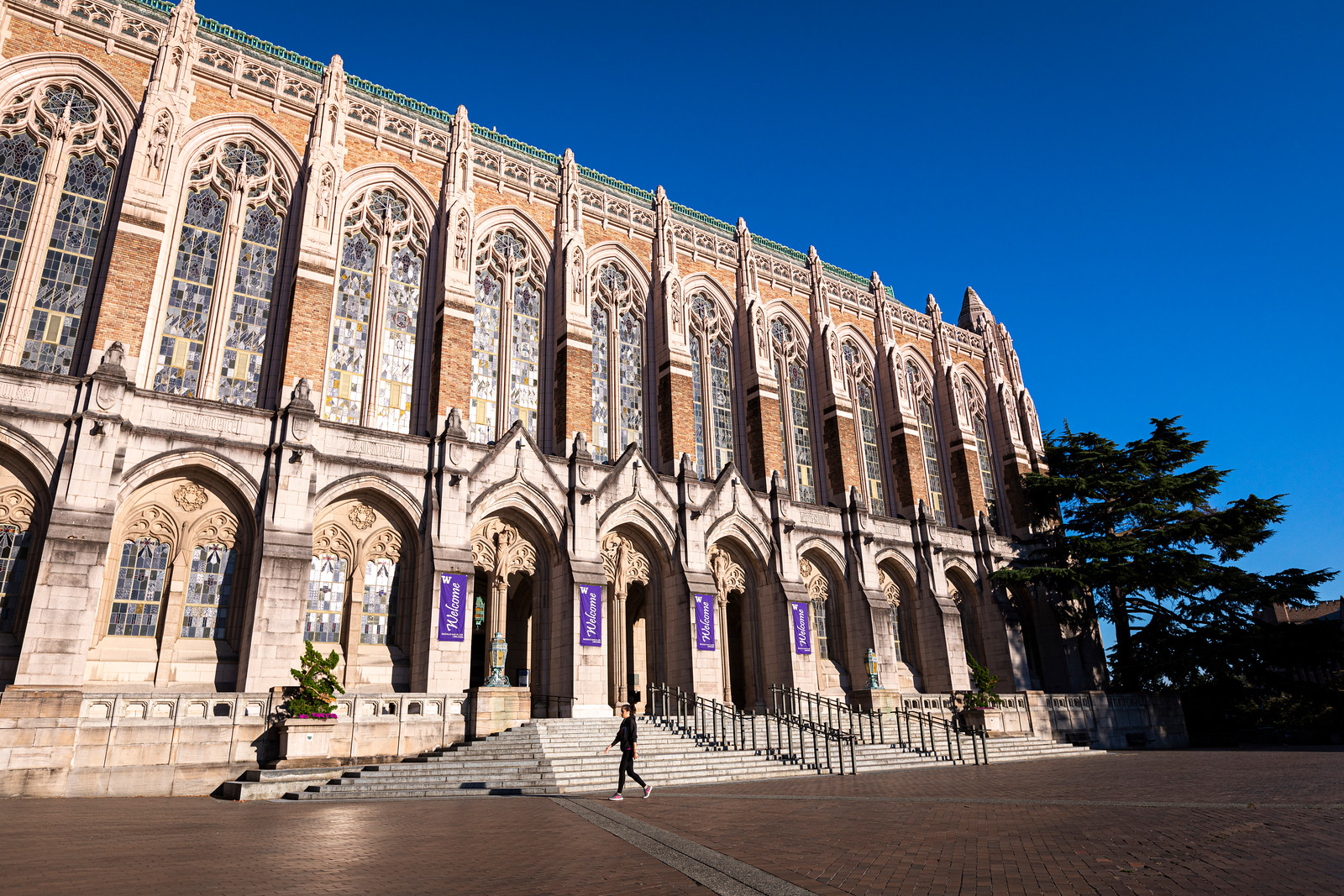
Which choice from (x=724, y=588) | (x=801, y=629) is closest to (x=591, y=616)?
(x=724, y=588)

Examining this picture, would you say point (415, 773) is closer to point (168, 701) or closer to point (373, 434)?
point (168, 701)

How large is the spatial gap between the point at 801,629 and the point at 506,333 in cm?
1468

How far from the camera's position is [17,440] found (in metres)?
17.9

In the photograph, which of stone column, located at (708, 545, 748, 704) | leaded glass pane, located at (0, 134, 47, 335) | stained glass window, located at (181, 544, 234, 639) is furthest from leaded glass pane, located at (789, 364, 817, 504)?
leaded glass pane, located at (0, 134, 47, 335)

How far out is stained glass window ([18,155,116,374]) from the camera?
2080cm

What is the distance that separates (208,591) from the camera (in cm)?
1973

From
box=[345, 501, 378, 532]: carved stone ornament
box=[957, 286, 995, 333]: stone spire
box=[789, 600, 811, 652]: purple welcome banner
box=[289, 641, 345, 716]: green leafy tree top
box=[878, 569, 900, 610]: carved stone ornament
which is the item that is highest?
box=[957, 286, 995, 333]: stone spire

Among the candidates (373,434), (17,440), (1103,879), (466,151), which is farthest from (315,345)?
(1103,879)

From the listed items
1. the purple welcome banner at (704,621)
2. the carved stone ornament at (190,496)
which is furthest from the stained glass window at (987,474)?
the carved stone ornament at (190,496)

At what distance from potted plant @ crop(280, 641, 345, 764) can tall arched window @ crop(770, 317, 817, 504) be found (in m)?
20.4

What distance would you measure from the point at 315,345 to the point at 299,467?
4609 millimetres

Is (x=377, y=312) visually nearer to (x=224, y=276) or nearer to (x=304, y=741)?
(x=224, y=276)

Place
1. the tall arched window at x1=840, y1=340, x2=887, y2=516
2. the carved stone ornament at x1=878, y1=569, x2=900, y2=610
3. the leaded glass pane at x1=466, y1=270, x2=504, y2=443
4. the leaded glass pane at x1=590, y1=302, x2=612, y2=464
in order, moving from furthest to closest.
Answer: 1. the tall arched window at x1=840, y1=340, x2=887, y2=516
2. the carved stone ornament at x1=878, y1=569, x2=900, y2=610
3. the leaded glass pane at x1=590, y1=302, x2=612, y2=464
4. the leaded glass pane at x1=466, y1=270, x2=504, y2=443

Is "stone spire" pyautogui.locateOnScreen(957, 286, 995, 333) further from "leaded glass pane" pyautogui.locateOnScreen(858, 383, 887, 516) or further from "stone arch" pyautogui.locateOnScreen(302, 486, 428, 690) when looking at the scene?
"stone arch" pyautogui.locateOnScreen(302, 486, 428, 690)
